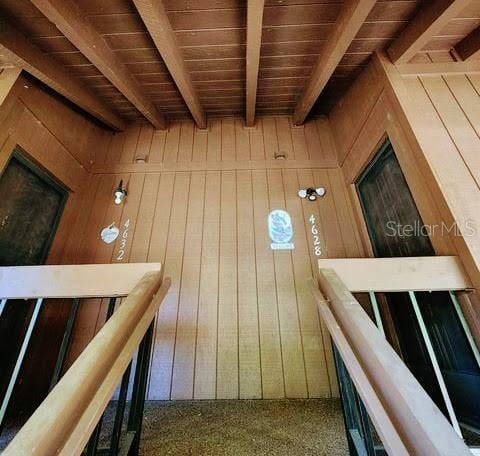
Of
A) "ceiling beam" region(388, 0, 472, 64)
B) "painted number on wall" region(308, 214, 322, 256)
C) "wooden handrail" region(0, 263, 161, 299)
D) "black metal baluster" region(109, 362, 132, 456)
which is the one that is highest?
"ceiling beam" region(388, 0, 472, 64)

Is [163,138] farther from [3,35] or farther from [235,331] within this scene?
[235,331]

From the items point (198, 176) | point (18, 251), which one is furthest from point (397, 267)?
point (18, 251)

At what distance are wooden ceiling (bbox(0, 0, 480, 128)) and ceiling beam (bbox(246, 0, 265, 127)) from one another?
17cm

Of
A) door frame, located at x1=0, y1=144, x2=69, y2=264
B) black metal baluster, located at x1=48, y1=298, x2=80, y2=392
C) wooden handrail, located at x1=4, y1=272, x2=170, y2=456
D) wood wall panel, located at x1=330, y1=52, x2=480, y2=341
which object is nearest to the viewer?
wooden handrail, located at x1=4, y1=272, x2=170, y2=456

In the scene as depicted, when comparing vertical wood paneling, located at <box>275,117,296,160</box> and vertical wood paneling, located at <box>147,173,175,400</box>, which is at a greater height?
vertical wood paneling, located at <box>275,117,296,160</box>

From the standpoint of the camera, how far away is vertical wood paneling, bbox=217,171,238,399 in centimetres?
178

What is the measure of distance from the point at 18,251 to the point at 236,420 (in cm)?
180

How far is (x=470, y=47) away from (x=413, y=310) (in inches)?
69.2

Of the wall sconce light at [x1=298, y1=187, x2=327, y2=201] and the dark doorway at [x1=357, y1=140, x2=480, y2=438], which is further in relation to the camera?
the wall sconce light at [x1=298, y1=187, x2=327, y2=201]

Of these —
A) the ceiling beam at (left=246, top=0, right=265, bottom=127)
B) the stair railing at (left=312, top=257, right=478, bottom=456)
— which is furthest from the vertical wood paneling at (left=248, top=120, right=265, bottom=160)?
the stair railing at (left=312, top=257, right=478, bottom=456)

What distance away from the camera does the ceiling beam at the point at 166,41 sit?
1416mm

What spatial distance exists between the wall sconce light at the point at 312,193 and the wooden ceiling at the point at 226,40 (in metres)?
0.90

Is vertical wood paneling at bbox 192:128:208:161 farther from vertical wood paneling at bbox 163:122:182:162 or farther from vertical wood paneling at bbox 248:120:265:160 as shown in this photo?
vertical wood paneling at bbox 248:120:265:160

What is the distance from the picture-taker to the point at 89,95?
7.27 feet
